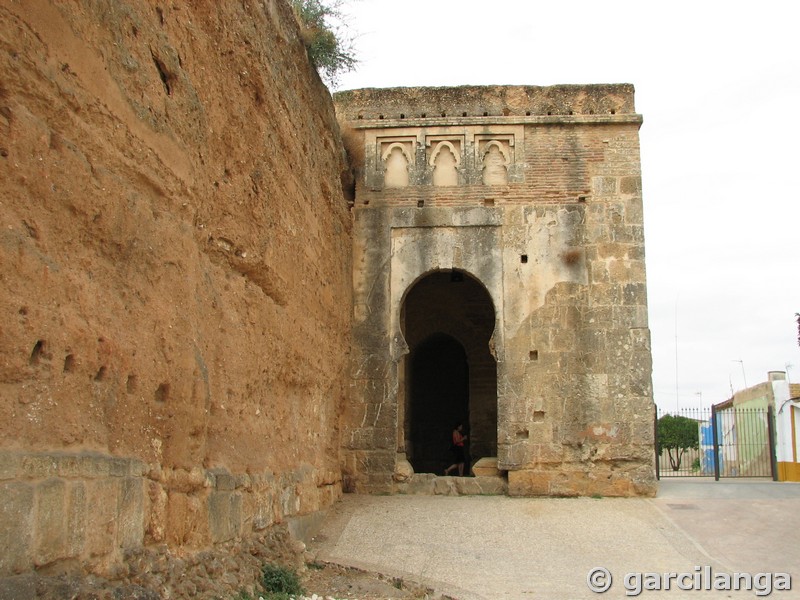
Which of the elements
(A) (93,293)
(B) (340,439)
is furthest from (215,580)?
(B) (340,439)

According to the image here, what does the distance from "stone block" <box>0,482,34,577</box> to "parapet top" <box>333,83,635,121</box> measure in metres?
8.69

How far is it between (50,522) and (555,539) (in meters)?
5.61

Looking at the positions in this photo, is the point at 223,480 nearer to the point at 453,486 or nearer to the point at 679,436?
the point at 453,486

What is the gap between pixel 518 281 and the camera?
10.4m

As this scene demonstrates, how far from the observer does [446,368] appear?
1570 cm

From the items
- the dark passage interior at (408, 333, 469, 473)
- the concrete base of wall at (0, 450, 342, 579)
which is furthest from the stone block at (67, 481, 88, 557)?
the dark passage interior at (408, 333, 469, 473)

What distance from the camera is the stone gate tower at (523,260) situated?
9969mm

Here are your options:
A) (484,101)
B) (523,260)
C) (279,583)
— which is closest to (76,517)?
(279,583)

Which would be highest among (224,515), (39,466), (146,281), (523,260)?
(523,260)

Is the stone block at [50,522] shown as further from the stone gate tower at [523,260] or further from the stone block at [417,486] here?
the stone block at [417,486]

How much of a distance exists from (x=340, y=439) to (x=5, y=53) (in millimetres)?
7270

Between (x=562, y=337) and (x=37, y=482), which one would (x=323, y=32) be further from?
(x=37, y=482)

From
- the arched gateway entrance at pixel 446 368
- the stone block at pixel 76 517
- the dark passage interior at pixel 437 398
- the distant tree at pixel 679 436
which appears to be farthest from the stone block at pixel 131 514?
the distant tree at pixel 679 436

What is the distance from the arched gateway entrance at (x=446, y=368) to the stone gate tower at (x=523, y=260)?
77.3 inches
